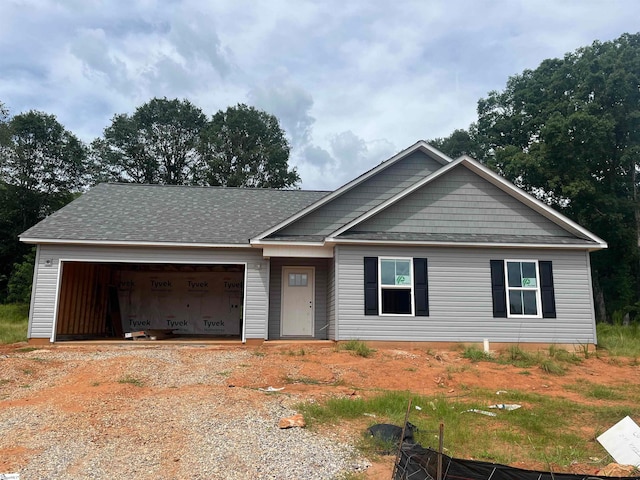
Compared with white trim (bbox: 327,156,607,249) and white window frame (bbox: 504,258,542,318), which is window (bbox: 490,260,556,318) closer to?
white window frame (bbox: 504,258,542,318)

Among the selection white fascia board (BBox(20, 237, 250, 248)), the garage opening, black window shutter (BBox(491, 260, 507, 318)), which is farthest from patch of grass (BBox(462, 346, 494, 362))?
the garage opening

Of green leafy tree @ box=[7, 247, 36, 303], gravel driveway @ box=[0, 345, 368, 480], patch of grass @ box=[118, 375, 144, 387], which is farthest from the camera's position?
green leafy tree @ box=[7, 247, 36, 303]

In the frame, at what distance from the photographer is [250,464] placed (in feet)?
15.5

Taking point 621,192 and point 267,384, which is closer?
point 267,384

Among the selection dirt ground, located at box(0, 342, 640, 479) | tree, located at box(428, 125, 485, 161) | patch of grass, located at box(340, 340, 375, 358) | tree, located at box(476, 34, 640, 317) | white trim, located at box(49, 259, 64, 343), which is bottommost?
dirt ground, located at box(0, 342, 640, 479)

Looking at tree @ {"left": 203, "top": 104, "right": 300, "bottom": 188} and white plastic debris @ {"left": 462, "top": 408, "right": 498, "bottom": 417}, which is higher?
tree @ {"left": 203, "top": 104, "right": 300, "bottom": 188}

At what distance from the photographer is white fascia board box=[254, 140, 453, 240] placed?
1290cm

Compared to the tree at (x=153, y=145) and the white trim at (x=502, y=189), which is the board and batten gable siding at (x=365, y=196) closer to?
the white trim at (x=502, y=189)

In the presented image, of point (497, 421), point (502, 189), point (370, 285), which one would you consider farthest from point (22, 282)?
point (497, 421)

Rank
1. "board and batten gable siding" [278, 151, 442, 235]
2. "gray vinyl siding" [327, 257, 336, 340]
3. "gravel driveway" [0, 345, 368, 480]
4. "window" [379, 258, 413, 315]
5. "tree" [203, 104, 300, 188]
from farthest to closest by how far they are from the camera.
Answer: "tree" [203, 104, 300, 188], "board and batten gable siding" [278, 151, 442, 235], "gray vinyl siding" [327, 257, 336, 340], "window" [379, 258, 413, 315], "gravel driveway" [0, 345, 368, 480]

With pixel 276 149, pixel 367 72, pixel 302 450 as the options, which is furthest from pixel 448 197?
pixel 276 149

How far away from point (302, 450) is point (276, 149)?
34.3m

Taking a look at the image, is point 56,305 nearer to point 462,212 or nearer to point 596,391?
point 462,212

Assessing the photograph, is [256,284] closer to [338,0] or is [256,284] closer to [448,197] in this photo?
[448,197]
